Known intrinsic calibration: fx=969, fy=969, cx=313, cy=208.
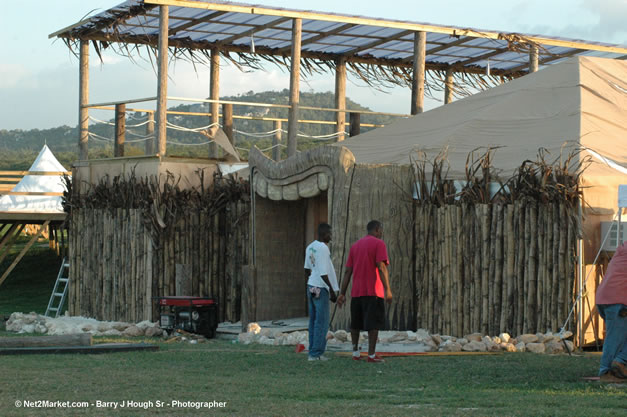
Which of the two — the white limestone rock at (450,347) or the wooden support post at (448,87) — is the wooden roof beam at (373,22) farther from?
the white limestone rock at (450,347)

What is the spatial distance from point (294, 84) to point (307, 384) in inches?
369

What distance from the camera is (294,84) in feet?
55.0

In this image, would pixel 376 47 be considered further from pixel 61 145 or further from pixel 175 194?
pixel 61 145

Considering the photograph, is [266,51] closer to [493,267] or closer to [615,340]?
[493,267]

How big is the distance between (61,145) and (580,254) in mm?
75271

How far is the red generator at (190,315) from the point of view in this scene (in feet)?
43.8

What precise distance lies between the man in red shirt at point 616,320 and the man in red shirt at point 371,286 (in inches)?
92.1

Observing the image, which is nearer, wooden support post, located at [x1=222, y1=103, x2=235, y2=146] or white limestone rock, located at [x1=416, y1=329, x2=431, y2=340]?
white limestone rock, located at [x1=416, y1=329, x2=431, y2=340]

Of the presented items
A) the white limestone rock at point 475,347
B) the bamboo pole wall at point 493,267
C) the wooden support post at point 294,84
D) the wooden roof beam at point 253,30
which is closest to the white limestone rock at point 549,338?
the bamboo pole wall at point 493,267

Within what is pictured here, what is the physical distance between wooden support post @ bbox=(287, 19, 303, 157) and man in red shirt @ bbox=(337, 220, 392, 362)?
23.6 ft

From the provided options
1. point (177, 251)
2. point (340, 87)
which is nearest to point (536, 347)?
point (177, 251)

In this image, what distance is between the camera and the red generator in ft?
43.8

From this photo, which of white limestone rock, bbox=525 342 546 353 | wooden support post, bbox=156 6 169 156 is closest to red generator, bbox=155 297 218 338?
wooden support post, bbox=156 6 169 156

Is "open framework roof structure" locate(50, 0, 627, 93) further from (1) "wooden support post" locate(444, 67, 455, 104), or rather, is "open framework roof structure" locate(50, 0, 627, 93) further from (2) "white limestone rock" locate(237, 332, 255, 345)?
(2) "white limestone rock" locate(237, 332, 255, 345)
